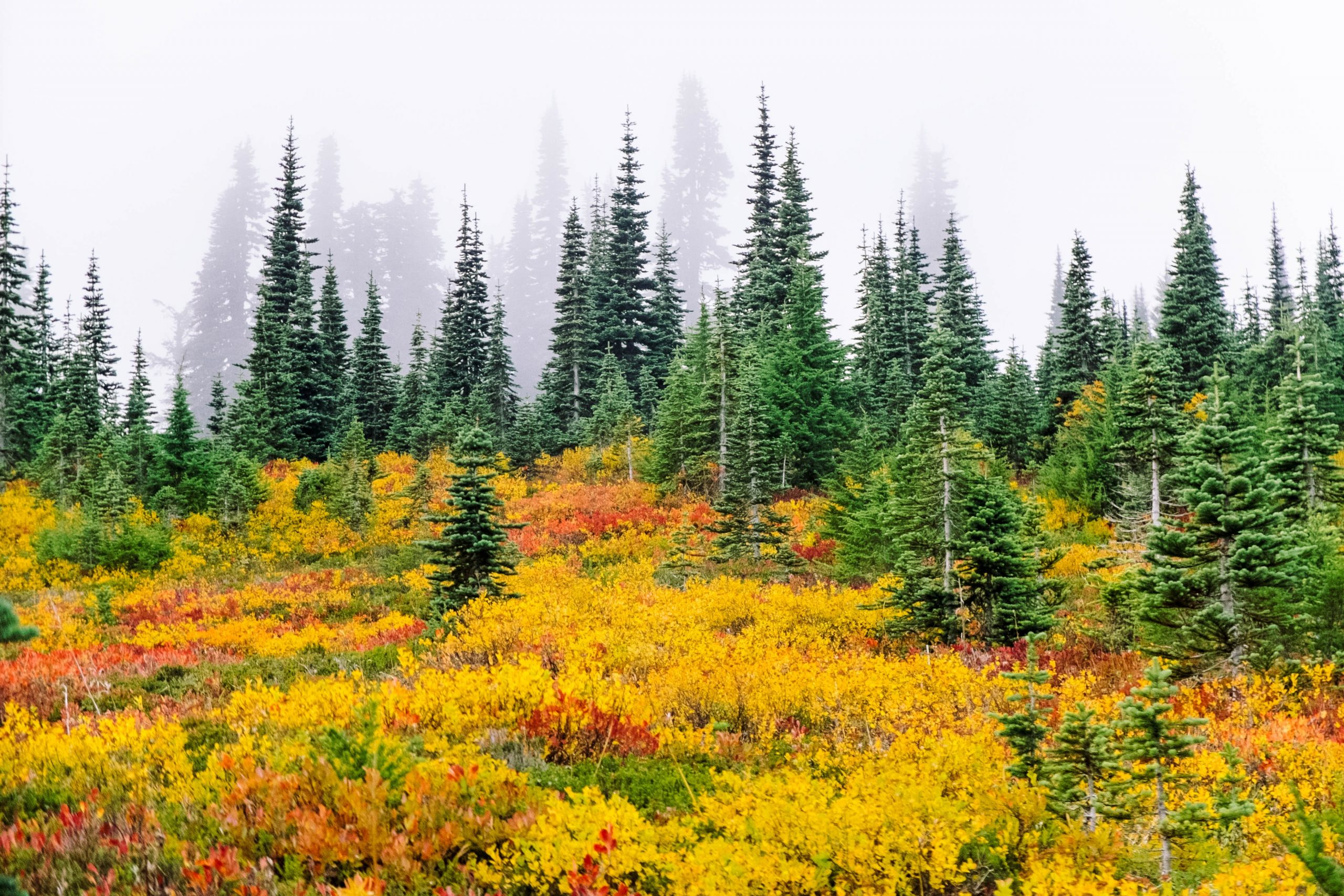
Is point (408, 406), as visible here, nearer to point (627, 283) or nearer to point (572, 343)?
point (572, 343)

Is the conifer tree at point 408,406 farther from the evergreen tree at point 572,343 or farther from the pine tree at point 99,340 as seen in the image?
the pine tree at point 99,340

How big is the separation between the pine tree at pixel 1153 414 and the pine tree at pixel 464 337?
1273 inches

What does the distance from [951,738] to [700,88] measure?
9250cm

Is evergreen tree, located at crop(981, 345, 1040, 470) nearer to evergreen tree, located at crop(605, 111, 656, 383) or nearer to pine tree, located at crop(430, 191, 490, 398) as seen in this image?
evergreen tree, located at crop(605, 111, 656, 383)

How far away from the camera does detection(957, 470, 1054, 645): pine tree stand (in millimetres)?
12188

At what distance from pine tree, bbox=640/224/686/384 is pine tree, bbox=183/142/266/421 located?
4717cm

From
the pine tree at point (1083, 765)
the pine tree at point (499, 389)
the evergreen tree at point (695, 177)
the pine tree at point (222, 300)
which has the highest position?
the evergreen tree at point (695, 177)

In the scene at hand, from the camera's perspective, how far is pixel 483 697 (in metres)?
7.90

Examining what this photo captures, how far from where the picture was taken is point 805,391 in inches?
1112

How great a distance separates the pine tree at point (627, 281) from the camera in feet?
142

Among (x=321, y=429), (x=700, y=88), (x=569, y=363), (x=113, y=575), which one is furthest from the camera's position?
(x=700, y=88)

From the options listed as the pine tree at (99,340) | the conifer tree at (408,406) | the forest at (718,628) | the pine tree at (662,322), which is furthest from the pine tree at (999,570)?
the pine tree at (99,340)

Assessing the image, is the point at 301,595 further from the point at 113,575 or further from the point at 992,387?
the point at 992,387

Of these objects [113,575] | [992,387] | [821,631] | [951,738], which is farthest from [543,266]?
[951,738]
